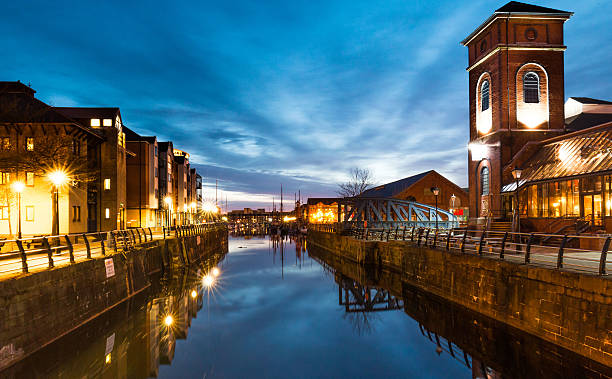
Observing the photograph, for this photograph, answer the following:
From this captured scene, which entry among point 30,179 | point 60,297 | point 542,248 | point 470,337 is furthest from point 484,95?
point 30,179

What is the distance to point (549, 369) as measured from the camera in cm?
991

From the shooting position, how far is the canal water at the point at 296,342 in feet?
35.2

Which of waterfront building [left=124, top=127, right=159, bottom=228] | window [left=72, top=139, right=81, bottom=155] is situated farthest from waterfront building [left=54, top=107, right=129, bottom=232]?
waterfront building [left=124, top=127, right=159, bottom=228]

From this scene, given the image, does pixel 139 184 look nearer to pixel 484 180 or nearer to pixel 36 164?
pixel 36 164

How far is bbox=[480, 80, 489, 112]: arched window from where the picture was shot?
33062 millimetres

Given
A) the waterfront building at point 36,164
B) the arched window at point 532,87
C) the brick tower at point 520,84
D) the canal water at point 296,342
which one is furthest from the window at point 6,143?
the arched window at point 532,87

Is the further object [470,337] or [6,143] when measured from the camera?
[6,143]

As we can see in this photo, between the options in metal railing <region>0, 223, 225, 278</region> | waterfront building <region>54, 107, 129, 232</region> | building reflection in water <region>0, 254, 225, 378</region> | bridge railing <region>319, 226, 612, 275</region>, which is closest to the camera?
building reflection in water <region>0, 254, 225, 378</region>

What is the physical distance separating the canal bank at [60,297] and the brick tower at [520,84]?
87.9 feet

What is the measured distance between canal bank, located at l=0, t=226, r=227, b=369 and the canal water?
0.40 m

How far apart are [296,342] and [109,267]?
8580 millimetres

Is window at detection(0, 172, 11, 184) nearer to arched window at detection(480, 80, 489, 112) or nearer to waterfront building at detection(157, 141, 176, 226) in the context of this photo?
waterfront building at detection(157, 141, 176, 226)

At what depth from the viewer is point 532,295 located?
11.5 m

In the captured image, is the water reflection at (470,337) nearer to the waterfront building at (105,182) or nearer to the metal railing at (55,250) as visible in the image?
the metal railing at (55,250)
